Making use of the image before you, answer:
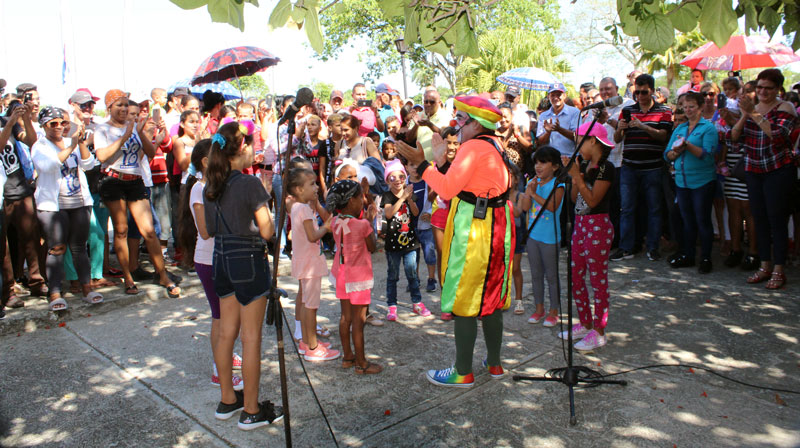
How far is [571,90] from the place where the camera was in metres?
25.7

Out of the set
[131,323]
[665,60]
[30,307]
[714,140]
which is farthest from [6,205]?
[665,60]

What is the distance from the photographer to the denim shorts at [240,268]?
367 cm

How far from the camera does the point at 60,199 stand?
20.6 ft

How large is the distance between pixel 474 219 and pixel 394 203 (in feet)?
6.45

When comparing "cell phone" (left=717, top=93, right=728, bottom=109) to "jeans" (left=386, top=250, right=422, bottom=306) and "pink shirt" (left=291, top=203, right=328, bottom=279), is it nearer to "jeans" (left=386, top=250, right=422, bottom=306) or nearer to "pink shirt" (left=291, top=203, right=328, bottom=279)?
"jeans" (left=386, top=250, right=422, bottom=306)

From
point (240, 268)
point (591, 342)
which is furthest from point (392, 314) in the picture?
point (240, 268)

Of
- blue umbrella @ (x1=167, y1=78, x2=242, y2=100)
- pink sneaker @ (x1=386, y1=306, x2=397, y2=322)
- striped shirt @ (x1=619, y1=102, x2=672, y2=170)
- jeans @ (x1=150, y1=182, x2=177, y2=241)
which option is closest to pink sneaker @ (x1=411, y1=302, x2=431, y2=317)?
pink sneaker @ (x1=386, y1=306, x2=397, y2=322)

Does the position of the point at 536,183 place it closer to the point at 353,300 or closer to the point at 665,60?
the point at 353,300

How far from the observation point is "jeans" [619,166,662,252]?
7.85 metres

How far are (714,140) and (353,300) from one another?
5.04 meters

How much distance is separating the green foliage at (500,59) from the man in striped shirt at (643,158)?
17505mm

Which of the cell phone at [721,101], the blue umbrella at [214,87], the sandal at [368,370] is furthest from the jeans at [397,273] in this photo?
the blue umbrella at [214,87]

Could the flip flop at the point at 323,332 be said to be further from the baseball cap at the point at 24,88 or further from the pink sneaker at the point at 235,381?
the baseball cap at the point at 24,88

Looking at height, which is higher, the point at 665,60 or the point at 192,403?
the point at 665,60
